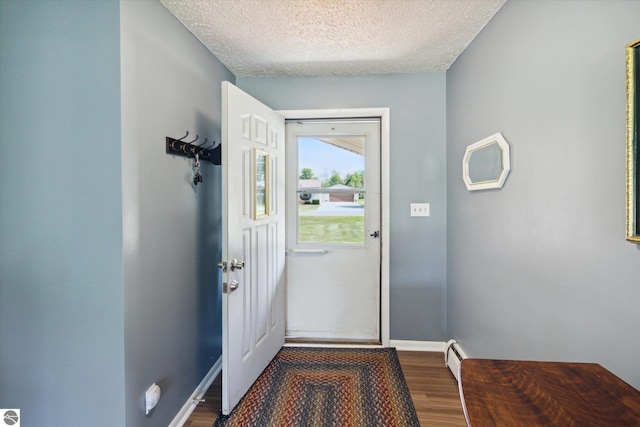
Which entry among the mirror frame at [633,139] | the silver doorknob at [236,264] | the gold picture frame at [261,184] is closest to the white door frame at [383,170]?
the gold picture frame at [261,184]

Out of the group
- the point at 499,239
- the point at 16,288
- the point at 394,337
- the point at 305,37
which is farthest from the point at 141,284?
the point at 394,337

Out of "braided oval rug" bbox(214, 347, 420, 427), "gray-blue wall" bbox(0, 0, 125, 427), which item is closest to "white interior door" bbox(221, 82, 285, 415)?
"braided oval rug" bbox(214, 347, 420, 427)

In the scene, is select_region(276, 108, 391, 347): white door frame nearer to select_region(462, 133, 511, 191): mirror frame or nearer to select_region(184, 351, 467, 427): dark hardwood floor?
select_region(184, 351, 467, 427): dark hardwood floor

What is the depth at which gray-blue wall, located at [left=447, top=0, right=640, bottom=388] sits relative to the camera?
966 mm

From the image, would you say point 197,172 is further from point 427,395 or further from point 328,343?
point 427,395

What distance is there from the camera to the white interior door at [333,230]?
8.86 feet

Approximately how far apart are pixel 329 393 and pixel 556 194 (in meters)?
1.71

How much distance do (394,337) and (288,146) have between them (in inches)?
74.9

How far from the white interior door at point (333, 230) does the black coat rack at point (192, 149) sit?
77 cm

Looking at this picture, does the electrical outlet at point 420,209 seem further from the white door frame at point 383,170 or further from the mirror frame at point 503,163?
the mirror frame at point 503,163

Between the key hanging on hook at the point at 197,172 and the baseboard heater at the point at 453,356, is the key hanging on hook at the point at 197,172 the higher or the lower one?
the higher one

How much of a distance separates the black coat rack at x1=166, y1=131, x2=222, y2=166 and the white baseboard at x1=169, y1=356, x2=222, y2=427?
1468 mm

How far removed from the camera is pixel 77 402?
1.33m

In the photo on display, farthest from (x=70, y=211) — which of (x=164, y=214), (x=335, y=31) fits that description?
(x=335, y=31)
